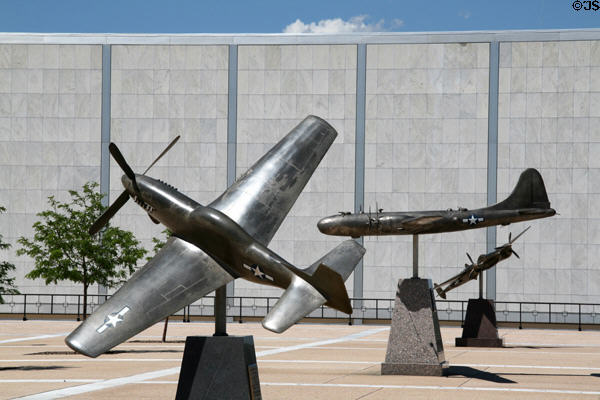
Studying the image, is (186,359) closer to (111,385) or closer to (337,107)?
(111,385)

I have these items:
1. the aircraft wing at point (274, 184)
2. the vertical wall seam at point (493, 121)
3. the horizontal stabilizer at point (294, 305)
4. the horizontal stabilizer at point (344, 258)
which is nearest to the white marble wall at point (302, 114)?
the vertical wall seam at point (493, 121)

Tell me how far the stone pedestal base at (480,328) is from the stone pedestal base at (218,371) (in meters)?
19.9

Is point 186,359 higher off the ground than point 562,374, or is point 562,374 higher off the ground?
point 186,359

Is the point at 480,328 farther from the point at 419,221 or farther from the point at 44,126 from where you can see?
the point at 44,126

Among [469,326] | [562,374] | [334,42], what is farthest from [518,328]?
[562,374]

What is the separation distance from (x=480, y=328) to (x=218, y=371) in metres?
20.5

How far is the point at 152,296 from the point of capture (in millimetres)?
11391

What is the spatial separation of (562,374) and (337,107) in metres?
33.0

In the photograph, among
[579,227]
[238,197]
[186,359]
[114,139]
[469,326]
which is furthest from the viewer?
[114,139]

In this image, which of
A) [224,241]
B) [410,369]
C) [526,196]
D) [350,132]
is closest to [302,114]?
[350,132]

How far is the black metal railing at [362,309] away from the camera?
49.1 meters

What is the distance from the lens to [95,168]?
2110 inches

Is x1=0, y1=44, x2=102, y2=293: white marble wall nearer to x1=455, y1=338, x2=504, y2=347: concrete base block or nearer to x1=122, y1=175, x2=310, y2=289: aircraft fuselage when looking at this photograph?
x1=455, y1=338, x2=504, y2=347: concrete base block

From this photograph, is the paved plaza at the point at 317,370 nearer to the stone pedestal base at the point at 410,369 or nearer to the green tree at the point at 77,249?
the stone pedestal base at the point at 410,369
